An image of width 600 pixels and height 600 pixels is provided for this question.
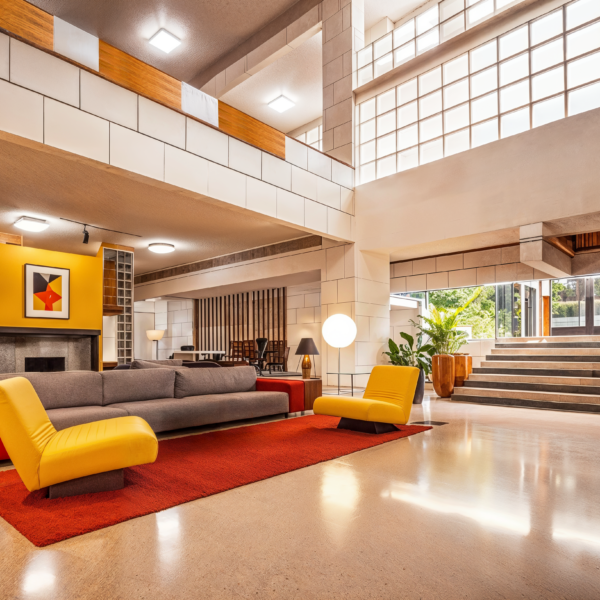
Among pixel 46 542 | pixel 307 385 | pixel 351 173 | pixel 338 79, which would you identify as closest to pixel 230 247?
pixel 351 173

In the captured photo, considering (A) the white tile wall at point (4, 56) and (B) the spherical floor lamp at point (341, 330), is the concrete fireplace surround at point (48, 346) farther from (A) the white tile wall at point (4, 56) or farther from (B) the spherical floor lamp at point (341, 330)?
(B) the spherical floor lamp at point (341, 330)

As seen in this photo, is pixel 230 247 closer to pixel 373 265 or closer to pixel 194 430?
pixel 373 265

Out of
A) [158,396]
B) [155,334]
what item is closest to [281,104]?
[158,396]

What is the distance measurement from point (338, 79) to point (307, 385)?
21.0 feet

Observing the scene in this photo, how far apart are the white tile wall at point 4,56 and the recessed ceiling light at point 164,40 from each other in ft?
18.1

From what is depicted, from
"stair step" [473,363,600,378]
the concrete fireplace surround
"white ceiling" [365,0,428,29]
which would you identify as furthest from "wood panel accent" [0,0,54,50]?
"stair step" [473,363,600,378]

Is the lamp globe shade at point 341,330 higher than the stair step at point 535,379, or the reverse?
the lamp globe shade at point 341,330

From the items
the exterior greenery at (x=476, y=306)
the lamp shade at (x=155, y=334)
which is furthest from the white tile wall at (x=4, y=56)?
the lamp shade at (x=155, y=334)

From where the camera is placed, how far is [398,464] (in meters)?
3.48

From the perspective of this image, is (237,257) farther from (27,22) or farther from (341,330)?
(27,22)

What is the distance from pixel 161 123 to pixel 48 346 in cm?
490

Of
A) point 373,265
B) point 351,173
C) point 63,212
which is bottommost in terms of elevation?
point 373,265

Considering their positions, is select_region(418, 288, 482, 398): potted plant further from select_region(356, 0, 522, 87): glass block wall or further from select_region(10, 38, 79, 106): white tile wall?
select_region(10, 38, 79, 106): white tile wall

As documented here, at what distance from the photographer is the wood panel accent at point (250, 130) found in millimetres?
6441
